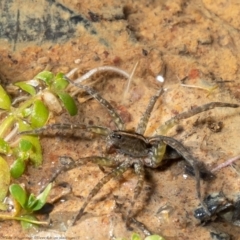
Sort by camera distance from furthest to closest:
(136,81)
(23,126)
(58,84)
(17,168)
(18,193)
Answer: (136,81), (58,84), (23,126), (17,168), (18,193)

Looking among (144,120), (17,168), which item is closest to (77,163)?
(17,168)

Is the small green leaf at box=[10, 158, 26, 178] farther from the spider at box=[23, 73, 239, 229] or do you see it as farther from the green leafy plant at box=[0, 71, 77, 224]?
the spider at box=[23, 73, 239, 229]

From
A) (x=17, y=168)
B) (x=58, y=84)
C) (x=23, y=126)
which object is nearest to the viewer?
(x=17, y=168)

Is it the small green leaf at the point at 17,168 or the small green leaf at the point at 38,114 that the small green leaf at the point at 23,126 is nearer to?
the small green leaf at the point at 38,114

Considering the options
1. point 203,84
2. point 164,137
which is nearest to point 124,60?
point 203,84

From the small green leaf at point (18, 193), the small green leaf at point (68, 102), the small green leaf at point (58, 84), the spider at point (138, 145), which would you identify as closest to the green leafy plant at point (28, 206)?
the small green leaf at point (18, 193)

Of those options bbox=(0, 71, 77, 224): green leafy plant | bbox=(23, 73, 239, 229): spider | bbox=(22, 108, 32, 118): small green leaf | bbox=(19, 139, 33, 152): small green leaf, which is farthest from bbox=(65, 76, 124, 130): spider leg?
bbox=(19, 139, 33, 152): small green leaf

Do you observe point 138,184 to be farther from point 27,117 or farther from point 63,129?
point 27,117
